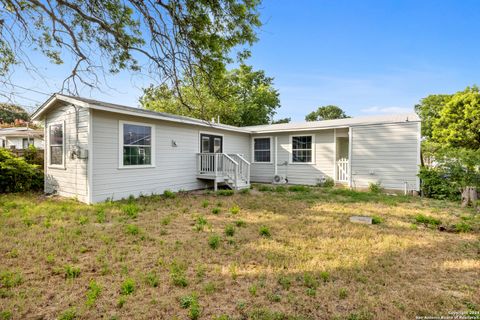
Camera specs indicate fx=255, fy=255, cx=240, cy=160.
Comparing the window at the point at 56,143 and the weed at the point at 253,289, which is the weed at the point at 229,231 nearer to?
the weed at the point at 253,289

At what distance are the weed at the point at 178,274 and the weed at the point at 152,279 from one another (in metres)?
0.17

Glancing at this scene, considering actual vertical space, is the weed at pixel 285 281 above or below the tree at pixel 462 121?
below

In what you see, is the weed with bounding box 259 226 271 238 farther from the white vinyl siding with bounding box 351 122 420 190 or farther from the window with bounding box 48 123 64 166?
the white vinyl siding with bounding box 351 122 420 190

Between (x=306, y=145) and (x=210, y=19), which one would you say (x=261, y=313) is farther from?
(x=306, y=145)

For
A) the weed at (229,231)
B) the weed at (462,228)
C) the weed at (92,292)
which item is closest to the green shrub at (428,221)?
the weed at (462,228)

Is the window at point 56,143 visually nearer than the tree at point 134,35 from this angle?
No

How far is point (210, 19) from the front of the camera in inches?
168

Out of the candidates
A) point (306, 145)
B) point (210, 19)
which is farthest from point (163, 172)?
point (306, 145)

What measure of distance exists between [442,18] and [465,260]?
7.94 meters

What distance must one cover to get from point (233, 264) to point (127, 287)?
4.10 ft

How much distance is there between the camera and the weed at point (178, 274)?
275cm

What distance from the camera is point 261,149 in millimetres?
12750

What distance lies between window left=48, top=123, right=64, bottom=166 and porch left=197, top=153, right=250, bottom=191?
4433 millimetres

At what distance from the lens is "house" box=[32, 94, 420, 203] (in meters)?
7.09
